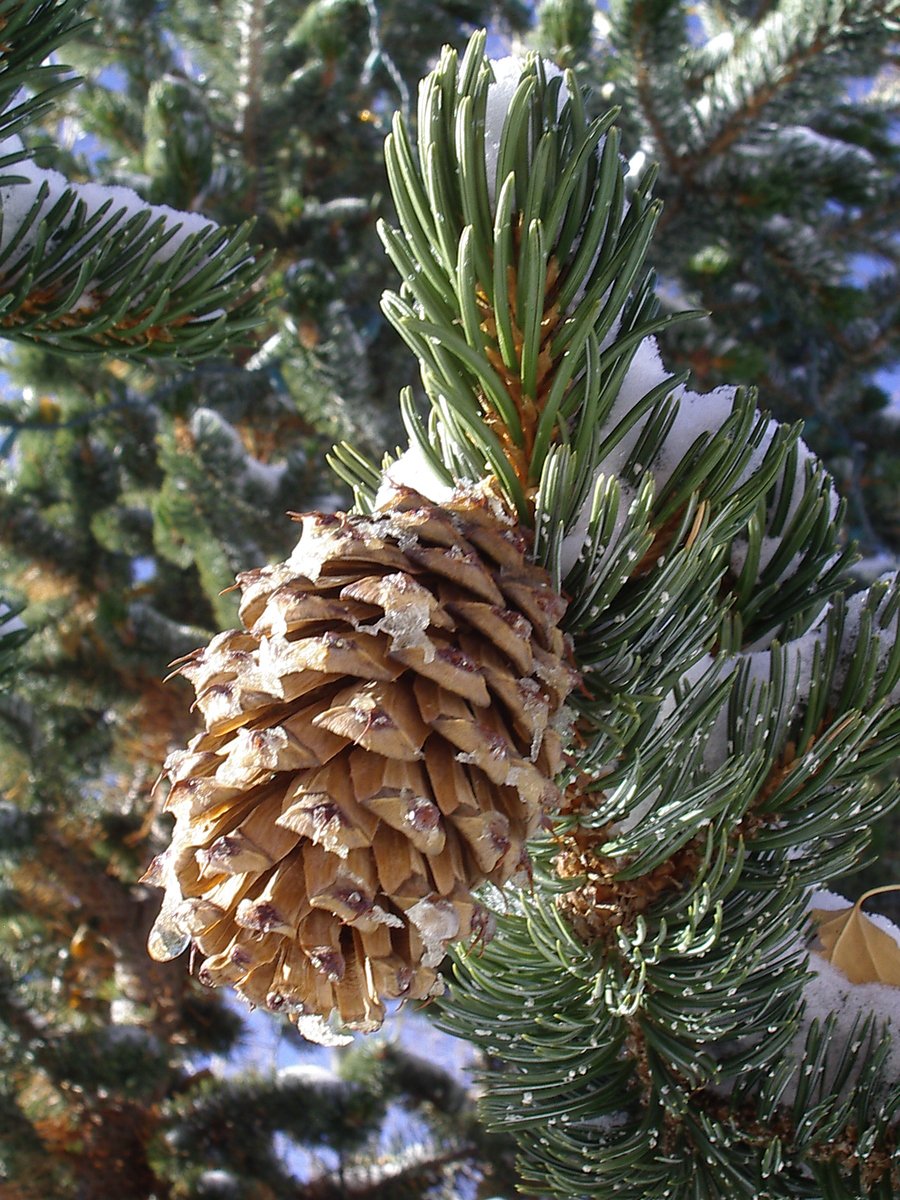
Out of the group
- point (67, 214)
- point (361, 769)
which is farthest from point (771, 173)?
point (361, 769)

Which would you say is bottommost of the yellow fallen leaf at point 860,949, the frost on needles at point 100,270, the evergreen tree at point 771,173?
the yellow fallen leaf at point 860,949

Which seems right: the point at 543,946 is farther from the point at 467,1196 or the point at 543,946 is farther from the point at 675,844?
the point at 467,1196

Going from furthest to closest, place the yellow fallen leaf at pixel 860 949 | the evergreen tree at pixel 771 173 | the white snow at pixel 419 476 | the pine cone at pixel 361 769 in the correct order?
the evergreen tree at pixel 771 173 → the yellow fallen leaf at pixel 860 949 → the white snow at pixel 419 476 → the pine cone at pixel 361 769

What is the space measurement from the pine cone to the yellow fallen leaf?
1.03 ft

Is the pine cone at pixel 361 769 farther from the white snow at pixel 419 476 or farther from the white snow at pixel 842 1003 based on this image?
the white snow at pixel 842 1003

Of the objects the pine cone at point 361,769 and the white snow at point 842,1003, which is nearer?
the pine cone at point 361,769

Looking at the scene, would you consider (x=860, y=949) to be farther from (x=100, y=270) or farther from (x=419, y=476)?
(x=100, y=270)

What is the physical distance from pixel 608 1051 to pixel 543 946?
104 millimetres

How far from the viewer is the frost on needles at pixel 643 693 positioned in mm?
438

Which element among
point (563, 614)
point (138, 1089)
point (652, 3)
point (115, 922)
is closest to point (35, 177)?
point (563, 614)

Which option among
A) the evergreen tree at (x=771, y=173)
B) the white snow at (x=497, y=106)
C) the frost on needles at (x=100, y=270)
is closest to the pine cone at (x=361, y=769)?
the white snow at (x=497, y=106)

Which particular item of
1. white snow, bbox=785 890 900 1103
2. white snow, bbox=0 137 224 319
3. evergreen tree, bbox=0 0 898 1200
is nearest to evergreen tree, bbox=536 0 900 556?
evergreen tree, bbox=0 0 898 1200

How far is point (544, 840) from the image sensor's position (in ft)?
1.81

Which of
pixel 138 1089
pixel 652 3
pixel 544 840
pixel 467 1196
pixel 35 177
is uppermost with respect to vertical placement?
pixel 652 3
